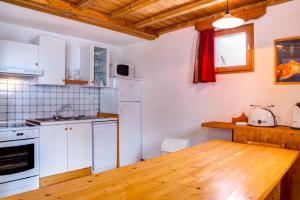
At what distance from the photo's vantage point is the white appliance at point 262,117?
239 cm

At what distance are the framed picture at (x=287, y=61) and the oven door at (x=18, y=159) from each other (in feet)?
10.2

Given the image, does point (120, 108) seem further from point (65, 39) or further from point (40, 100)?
point (65, 39)

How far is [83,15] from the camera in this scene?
9.23ft

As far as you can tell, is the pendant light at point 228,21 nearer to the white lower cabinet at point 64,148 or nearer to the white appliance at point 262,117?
the white appliance at point 262,117

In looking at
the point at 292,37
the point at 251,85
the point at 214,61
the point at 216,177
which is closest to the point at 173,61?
the point at 214,61

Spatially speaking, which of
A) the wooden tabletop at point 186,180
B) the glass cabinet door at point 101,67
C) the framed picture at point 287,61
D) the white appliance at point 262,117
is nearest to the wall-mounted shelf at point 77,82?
the glass cabinet door at point 101,67

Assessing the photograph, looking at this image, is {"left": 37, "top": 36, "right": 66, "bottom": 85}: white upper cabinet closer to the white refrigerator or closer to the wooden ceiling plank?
the white refrigerator

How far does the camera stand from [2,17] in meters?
2.88

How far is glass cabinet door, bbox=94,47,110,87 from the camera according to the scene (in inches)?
148

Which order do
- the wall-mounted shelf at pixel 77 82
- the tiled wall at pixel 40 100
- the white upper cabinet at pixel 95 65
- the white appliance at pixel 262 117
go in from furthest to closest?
the white upper cabinet at pixel 95 65 < the wall-mounted shelf at pixel 77 82 < the tiled wall at pixel 40 100 < the white appliance at pixel 262 117

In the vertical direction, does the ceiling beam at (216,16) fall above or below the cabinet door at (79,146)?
above

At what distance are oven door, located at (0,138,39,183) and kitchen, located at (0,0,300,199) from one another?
0.10m

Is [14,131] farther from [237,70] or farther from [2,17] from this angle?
[237,70]

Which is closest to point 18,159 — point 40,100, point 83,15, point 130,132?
point 40,100
